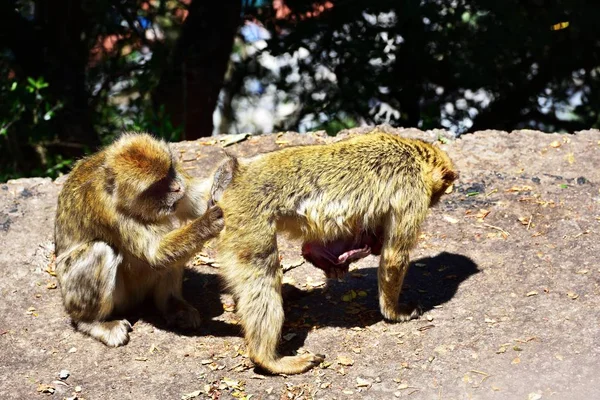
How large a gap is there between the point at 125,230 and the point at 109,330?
0.72 m

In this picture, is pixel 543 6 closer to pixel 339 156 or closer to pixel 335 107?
pixel 335 107

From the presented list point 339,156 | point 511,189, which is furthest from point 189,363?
point 511,189

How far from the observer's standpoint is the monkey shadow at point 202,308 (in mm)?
6016

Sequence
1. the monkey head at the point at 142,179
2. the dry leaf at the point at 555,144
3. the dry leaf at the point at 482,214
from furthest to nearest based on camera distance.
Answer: the dry leaf at the point at 555,144 → the dry leaf at the point at 482,214 → the monkey head at the point at 142,179

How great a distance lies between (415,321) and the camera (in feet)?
19.2

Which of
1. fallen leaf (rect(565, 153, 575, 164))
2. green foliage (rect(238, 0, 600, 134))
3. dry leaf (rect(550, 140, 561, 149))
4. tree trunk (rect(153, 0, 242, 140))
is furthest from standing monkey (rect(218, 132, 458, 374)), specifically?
tree trunk (rect(153, 0, 242, 140))

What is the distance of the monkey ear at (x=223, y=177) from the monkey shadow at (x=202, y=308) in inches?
40.2

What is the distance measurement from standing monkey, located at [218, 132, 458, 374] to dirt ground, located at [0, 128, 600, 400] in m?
0.29

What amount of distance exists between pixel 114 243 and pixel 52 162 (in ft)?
12.3

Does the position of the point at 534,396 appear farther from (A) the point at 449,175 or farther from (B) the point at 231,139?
(B) the point at 231,139

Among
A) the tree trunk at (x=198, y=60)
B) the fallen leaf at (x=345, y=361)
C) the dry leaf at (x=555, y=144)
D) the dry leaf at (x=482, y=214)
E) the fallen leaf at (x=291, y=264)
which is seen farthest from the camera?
the tree trunk at (x=198, y=60)

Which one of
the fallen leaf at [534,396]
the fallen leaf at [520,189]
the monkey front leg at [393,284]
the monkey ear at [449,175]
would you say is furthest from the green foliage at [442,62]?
the fallen leaf at [534,396]

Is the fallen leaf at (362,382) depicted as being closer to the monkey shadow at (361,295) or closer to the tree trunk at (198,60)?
the monkey shadow at (361,295)

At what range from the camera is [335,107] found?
9.36m
